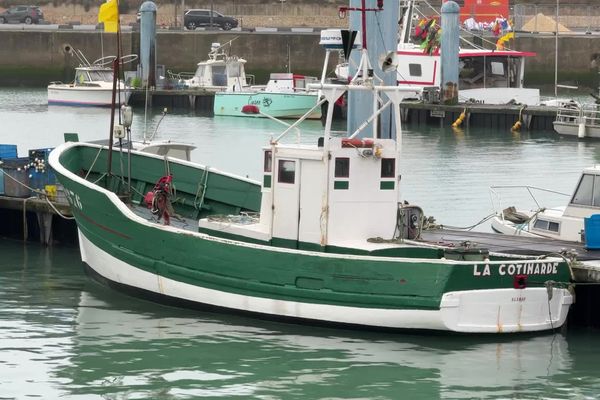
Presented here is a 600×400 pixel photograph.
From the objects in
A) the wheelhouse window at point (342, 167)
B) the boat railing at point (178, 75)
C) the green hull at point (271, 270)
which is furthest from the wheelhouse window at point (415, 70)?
the wheelhouse window at point (342, 167)

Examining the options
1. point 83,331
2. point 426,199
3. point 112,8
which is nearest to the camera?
point 83,331

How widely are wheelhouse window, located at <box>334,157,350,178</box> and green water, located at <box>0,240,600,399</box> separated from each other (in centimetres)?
216

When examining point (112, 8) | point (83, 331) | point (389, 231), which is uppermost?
point (112, 8)

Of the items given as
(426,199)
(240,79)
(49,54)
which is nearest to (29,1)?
(49,54)

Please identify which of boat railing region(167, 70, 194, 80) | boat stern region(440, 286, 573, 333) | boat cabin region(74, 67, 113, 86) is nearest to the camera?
boat stern region(440, 286, 573, 333)

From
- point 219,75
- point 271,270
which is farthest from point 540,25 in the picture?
point 271,270

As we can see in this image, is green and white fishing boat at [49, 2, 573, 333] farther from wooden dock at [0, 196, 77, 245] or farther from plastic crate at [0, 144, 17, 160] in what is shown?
plastic crate at [0, 144, 17, 160]

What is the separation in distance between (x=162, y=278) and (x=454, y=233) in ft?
15.2

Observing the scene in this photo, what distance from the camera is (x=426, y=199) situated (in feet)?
118

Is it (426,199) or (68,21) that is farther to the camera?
(68,21)

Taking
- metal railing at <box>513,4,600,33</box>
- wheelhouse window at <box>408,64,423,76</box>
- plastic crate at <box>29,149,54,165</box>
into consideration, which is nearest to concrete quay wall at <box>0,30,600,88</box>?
metal railing at <box>513,4,600,33</box>

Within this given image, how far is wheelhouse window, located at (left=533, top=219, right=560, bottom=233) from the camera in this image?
24031 millimetres

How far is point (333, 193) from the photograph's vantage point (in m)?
21.0

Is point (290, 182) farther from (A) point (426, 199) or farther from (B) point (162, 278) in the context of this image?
(A) point (426, 199)
